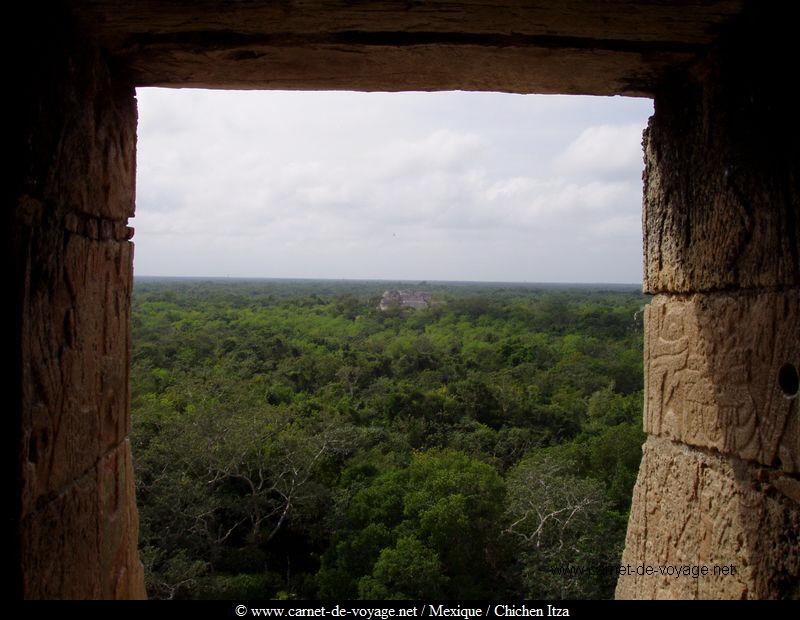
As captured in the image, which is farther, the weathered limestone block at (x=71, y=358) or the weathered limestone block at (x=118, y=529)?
the weathered limestone block at (x=118, y=529)

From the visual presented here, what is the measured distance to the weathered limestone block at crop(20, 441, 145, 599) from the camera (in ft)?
4.55

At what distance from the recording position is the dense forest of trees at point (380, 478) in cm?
779

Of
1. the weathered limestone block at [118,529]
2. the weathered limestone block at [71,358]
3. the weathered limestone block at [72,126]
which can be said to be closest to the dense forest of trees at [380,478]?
the weathered limestone block at [118,529]

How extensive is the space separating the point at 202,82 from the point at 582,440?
12.6 meters

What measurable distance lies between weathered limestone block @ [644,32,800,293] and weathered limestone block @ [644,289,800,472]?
0.07 m

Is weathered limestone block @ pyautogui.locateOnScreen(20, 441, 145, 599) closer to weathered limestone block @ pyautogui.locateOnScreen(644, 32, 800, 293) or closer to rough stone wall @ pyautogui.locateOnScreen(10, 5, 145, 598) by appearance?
rough stone wall @ pyautogui.locateOnScreen(10, 5, 145, 598)

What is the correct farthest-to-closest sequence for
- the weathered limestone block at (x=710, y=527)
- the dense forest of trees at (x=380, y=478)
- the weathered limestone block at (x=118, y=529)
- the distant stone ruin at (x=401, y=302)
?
the distant stone ruin at (x=401, y=302)
the dense forest of trees at (x=380, y=478)
the weathered limestone block at (x=118, y=529)
the weathered limestone block at (x=710, y=527)

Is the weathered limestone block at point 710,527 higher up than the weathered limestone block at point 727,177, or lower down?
lower down

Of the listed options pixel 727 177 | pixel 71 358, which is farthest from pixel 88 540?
pixel 727 177

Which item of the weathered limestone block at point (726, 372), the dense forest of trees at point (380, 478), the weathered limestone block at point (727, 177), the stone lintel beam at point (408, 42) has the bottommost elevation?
the dense forest of trees at point (380, 478)

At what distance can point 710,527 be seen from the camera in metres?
1.71

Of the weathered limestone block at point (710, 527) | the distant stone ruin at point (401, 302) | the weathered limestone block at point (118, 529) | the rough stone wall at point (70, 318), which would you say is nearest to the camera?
the rough stone wall at point (70, 318)

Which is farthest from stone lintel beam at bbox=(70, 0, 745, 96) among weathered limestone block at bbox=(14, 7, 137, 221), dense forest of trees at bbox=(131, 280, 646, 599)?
dense forest of trees at bbox=(131, 280, 646, 599)

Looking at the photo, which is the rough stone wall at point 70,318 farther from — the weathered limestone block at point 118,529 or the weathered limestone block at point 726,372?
the weathered limestone block at point 726,372
